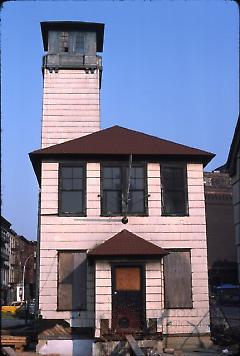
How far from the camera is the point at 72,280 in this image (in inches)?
701

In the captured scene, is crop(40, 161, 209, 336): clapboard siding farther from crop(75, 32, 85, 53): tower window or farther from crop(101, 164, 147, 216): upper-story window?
crop(75, 32, 85, 53): tower window

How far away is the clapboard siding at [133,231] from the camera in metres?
17.5

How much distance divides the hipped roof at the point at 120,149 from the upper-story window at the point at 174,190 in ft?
1.55

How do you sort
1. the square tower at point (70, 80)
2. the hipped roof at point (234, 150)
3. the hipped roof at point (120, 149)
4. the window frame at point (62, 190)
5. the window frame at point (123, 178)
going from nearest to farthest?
the hipped roof at point (234, 150), the window frame at point (62, 190), the window frame at point (123, 178), the hipped roof at point (120, 149), the square tower at point (70, 80)

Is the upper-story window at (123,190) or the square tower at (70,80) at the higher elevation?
the square tower at (70,80)

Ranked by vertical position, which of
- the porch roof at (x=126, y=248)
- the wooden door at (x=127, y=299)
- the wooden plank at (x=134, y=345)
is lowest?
the wooden plank at (x=134, y=345)

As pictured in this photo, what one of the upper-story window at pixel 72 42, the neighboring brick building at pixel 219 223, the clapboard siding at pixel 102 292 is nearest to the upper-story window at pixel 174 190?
the clapboard siding at pixel 102 292

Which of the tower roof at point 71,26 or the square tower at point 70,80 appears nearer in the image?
the square tower at point 70,80

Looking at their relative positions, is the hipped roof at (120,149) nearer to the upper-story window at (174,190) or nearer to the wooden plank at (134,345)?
the upper-story window at (174,190)

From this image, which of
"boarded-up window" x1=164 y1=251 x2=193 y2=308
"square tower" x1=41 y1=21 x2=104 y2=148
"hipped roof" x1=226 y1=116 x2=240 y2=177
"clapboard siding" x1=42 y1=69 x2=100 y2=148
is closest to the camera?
"hipped roof" x1=226 y1=116 x2=240 y2=177

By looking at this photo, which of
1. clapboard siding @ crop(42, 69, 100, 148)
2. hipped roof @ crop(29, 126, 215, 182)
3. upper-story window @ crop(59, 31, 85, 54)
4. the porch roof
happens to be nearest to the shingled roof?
hipped roof @ crop(29, 126, 215, 182)

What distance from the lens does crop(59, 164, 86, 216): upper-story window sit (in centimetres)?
1836

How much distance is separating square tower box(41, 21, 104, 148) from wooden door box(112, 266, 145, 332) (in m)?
8.75

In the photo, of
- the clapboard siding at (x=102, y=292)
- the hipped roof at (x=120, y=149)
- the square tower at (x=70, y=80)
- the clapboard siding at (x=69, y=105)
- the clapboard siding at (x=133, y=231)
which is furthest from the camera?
the square tower at (x=70, y=80)
